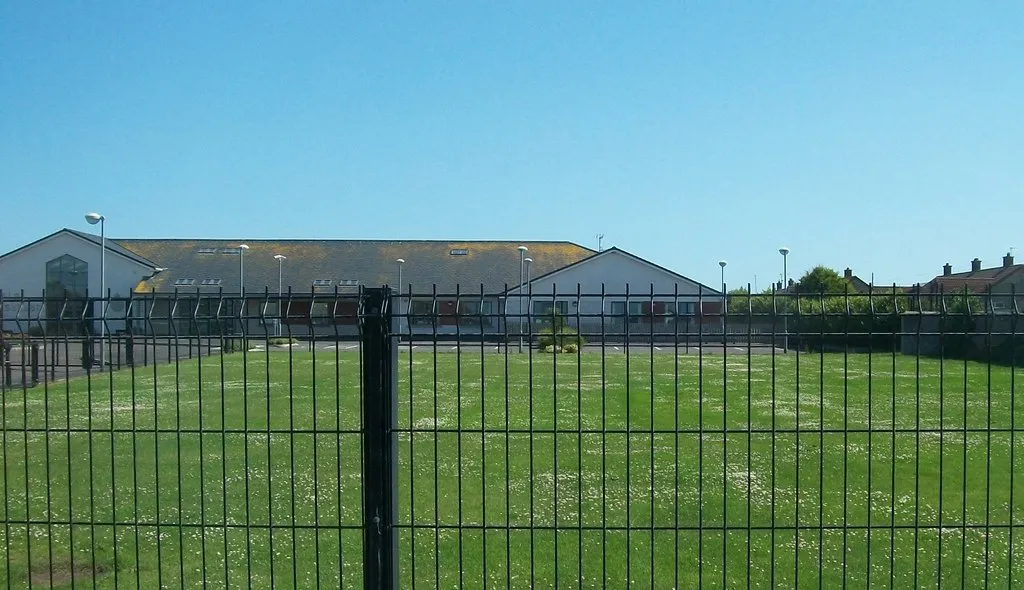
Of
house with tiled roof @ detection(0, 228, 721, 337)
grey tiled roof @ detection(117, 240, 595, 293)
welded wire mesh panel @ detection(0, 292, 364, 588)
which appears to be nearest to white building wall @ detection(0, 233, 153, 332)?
house with tiled roof @ detection(0, 228, 721, 337)

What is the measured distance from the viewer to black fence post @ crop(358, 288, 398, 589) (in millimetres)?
Result: 4559

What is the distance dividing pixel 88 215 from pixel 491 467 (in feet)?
88.8

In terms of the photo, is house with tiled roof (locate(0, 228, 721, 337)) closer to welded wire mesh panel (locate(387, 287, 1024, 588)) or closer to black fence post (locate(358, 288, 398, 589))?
→ welded wire mesh panel (locate(387, 287, 1024, 588))

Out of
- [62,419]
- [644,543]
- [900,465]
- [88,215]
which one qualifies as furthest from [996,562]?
[88,215]

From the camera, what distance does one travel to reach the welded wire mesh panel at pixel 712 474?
463 cm

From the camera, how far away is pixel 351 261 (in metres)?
60.1

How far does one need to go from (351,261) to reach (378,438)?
56.7 meters

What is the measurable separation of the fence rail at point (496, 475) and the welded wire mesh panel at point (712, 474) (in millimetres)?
46

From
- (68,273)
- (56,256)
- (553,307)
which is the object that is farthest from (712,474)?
(56,256)

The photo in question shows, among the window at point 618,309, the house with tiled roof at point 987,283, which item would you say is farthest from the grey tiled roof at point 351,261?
the house with tiled roof at point 987,283

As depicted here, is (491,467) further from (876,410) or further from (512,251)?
(512,251)

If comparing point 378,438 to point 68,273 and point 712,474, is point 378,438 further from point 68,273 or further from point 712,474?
point 68,273

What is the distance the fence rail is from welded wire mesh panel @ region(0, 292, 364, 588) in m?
0.05

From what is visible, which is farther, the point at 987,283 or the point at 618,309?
the point at 618,309
